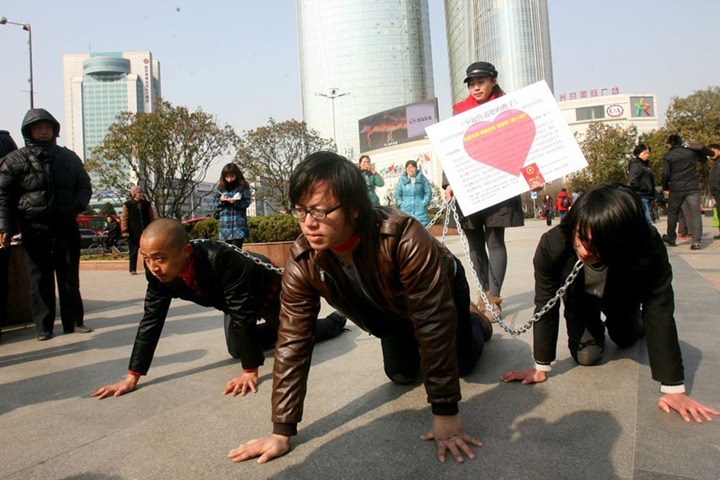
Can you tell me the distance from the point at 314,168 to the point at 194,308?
4.66 m

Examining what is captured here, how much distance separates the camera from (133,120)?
907 inches

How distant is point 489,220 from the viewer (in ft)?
13.3

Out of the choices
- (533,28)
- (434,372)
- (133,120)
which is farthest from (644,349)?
(533,28)

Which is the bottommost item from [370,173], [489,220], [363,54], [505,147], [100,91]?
[489,220]

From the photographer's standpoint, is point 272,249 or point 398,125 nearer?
point 272,249

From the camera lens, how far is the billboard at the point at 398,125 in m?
73.4

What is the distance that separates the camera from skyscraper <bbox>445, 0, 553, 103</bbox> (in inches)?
3716

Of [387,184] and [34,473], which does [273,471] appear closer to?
[34,473]

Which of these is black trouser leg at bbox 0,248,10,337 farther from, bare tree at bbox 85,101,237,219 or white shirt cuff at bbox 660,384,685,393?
bare tree at bbox 85,101,237,219

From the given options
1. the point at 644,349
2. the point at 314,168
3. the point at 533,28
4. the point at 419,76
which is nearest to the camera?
the point at 314,168

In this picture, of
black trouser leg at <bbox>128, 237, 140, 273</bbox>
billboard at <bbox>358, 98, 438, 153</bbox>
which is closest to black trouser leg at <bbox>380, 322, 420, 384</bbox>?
black trouser leg at <bbox>128, 237, 140, 273</bbox>

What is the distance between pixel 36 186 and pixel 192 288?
2.60 meters

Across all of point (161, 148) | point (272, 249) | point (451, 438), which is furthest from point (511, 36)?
point (451, 438)

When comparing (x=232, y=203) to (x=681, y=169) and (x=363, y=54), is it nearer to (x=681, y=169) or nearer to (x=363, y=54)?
(x=681, y=169)
